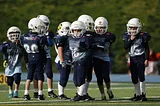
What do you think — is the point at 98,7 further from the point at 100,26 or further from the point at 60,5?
the point at 100,26

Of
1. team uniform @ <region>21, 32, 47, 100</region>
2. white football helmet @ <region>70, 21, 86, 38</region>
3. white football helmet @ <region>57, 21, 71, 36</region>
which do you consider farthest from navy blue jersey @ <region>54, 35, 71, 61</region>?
white football helmet @ <region>70, 21, 86, 38</region>

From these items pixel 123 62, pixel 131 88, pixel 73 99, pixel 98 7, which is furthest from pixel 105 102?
pixel 98 7

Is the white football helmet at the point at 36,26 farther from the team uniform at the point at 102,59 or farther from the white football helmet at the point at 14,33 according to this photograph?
the team uniform at the point at 102,59

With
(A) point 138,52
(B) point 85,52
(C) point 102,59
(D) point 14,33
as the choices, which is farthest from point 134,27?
(D) point 14,33

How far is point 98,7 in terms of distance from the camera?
2988 cm

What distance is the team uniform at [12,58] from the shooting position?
1516cm

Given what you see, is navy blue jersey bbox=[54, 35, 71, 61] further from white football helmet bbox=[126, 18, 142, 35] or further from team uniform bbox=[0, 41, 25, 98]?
white football helmet bbox=[126, 18, 142, 35]

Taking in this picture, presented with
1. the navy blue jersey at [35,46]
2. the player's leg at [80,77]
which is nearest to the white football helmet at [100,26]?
the player's leg at [80,77]

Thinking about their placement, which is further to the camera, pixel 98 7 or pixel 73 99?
pixel 98 7

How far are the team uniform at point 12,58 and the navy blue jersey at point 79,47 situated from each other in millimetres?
1694

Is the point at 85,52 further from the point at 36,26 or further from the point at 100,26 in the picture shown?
the point at 36,26

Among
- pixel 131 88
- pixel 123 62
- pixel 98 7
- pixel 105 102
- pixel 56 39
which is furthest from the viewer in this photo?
pixel 98 7

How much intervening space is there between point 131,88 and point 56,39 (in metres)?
3.97

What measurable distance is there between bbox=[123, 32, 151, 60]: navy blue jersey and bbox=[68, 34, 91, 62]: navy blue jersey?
913 mm
